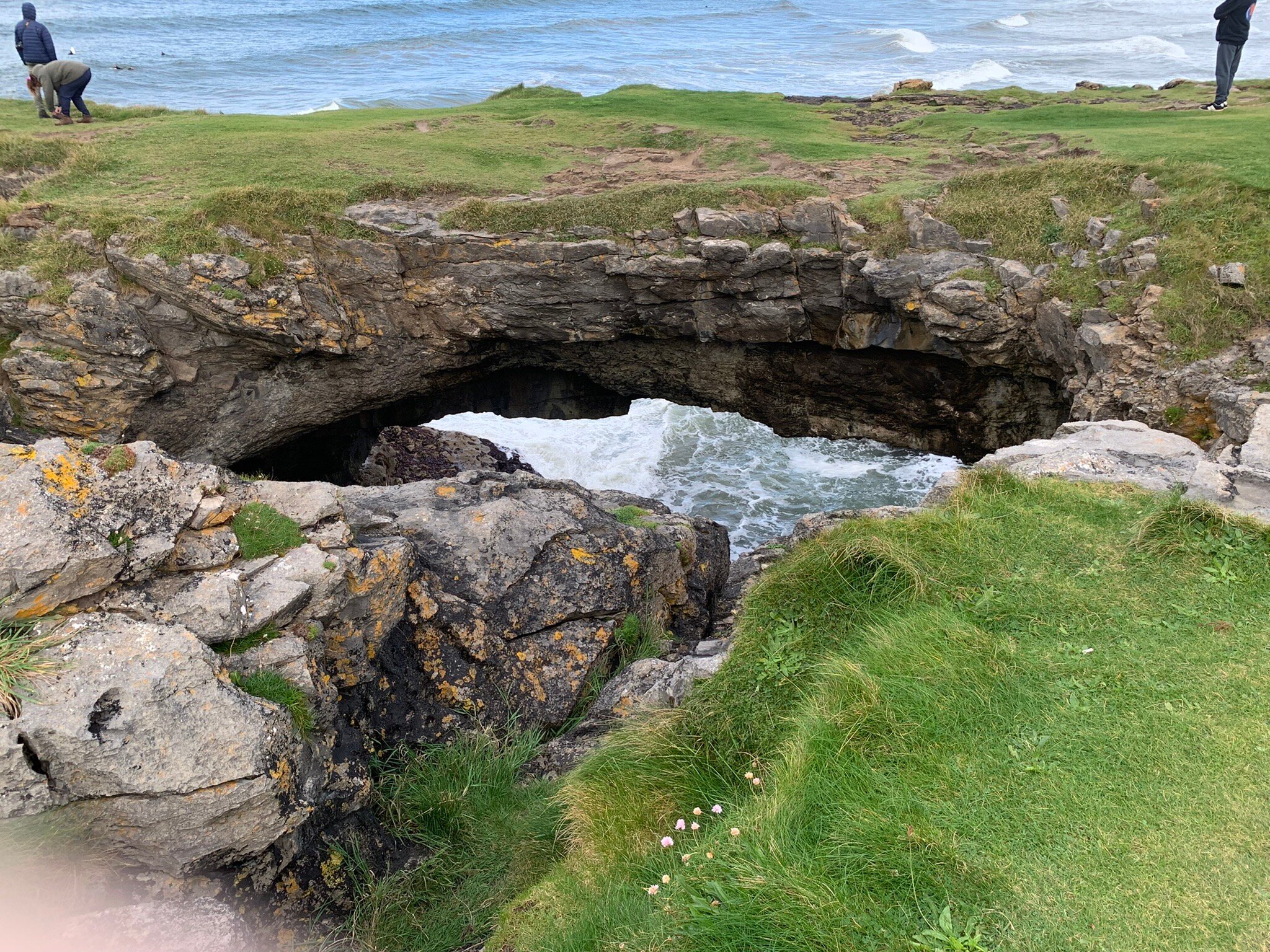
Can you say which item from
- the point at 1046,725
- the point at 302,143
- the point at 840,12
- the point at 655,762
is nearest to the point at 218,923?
the point at 655,762

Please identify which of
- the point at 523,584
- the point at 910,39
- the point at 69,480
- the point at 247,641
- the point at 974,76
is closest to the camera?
the point at 69,480

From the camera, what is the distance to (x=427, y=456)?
21.9 metres

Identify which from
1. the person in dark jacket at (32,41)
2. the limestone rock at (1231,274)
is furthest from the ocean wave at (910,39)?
the person in dark jacket at (32,41)

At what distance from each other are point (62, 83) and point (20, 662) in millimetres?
18253

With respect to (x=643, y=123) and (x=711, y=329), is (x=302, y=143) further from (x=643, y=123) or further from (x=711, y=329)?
(x=711, y=329)

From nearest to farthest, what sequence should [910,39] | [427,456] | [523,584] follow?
[523,584], [427,456], [910,39]

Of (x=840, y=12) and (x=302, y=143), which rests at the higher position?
(x=840, y=12)

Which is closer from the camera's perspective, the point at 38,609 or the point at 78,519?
the point at 38,609

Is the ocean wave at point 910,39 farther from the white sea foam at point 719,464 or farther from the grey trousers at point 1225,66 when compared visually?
the white sea foam at point 719,464

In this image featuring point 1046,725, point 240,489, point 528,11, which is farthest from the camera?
point 528,11

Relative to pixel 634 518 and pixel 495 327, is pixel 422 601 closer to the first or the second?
pixel 634 518

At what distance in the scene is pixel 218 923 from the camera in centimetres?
502

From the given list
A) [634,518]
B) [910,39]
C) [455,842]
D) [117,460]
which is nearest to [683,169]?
[634,518]

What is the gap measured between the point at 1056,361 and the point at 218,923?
1290 cm
